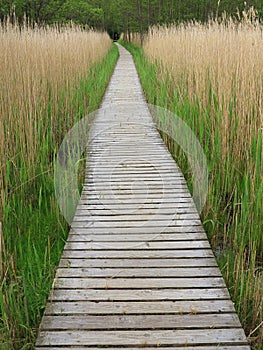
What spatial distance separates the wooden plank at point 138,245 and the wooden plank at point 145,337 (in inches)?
24.7

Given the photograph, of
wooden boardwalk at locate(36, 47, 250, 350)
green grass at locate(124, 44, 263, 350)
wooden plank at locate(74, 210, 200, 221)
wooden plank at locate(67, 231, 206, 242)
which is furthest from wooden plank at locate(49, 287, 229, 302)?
wooden plank at locate(74, 210, 200, 221)

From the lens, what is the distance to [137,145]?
3.99 m

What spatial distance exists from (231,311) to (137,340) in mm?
406

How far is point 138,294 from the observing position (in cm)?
174

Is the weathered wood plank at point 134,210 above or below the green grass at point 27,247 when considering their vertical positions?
below

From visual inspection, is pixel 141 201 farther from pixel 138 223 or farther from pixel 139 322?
pixel 139 322

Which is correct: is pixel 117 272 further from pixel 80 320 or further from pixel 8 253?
pixel 8 253

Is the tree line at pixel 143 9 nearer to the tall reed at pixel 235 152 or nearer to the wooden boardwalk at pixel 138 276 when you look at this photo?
the tall reed at pixel 235 152

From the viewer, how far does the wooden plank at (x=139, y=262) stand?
1.96 meters

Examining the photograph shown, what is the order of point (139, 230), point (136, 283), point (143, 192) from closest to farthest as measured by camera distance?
point (136, 283) → point (139, 230) → point (143, 192)

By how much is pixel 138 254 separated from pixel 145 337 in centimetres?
60

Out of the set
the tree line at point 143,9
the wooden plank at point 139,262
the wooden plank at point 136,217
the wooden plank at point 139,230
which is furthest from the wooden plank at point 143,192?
the tree line at point 143,9

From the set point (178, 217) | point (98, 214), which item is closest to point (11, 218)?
point (98, 214)

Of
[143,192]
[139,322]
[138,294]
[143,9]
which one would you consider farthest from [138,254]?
[143,9]
